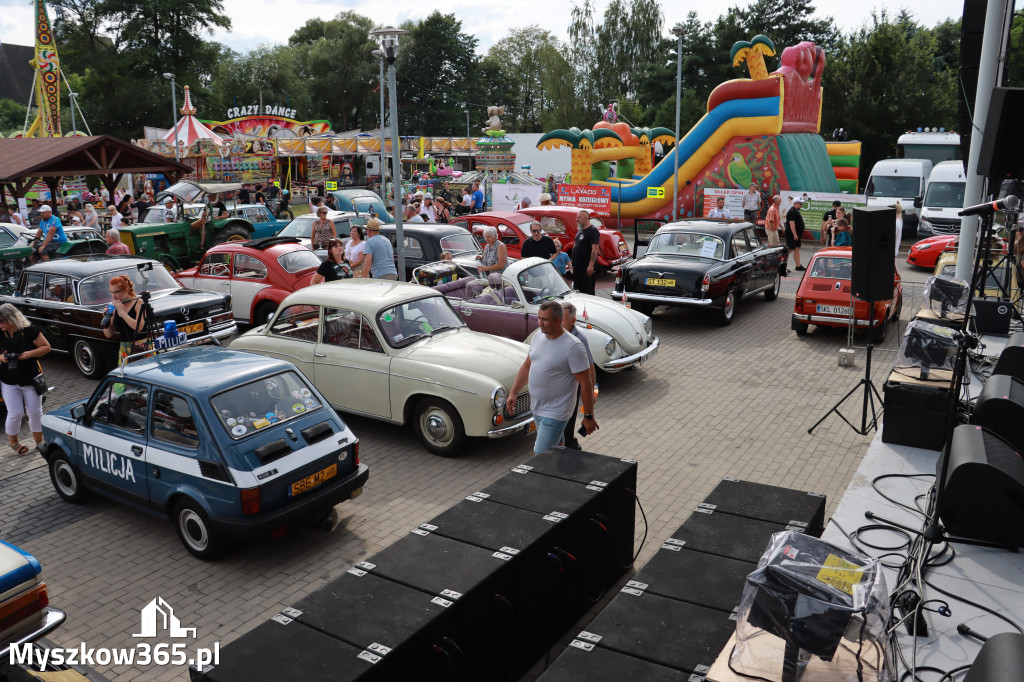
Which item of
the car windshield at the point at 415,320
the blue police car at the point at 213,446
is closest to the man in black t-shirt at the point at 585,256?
the car windshield at the point at 415,320

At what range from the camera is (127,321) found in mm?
10023

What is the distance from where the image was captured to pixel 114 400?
670cm

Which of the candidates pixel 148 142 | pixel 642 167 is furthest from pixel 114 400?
pixel 148 142

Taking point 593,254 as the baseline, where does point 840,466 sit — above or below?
below

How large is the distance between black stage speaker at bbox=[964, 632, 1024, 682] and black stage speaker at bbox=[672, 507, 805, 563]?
1.39m

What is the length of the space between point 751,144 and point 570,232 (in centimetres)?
918

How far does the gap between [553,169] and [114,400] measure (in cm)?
4179

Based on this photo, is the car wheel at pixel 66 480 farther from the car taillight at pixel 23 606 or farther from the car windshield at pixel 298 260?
the car windshield at pixel 298 260

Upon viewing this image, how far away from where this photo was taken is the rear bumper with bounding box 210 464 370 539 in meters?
5.86

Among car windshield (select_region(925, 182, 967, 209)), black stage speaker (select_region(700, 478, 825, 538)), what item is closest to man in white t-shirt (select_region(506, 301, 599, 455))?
black stage speaker (select_region(700, 478, 825, 538))

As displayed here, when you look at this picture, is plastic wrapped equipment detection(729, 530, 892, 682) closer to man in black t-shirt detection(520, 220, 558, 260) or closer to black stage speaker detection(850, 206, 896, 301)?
black stage speaker detection(850, 206, 896, 301)

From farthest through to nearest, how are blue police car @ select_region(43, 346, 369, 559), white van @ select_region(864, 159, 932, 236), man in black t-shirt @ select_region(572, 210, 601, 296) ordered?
white van @ select_region(864, 159, 932, 236), man in black t-shirt @ select_region(572, 210, 601, 296), blue police car @ select_region(43, 346, 369, 559)

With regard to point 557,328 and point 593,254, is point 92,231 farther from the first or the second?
point 557,328

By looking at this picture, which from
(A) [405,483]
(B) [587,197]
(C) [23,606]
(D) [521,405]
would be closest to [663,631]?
(C) [23,606]
